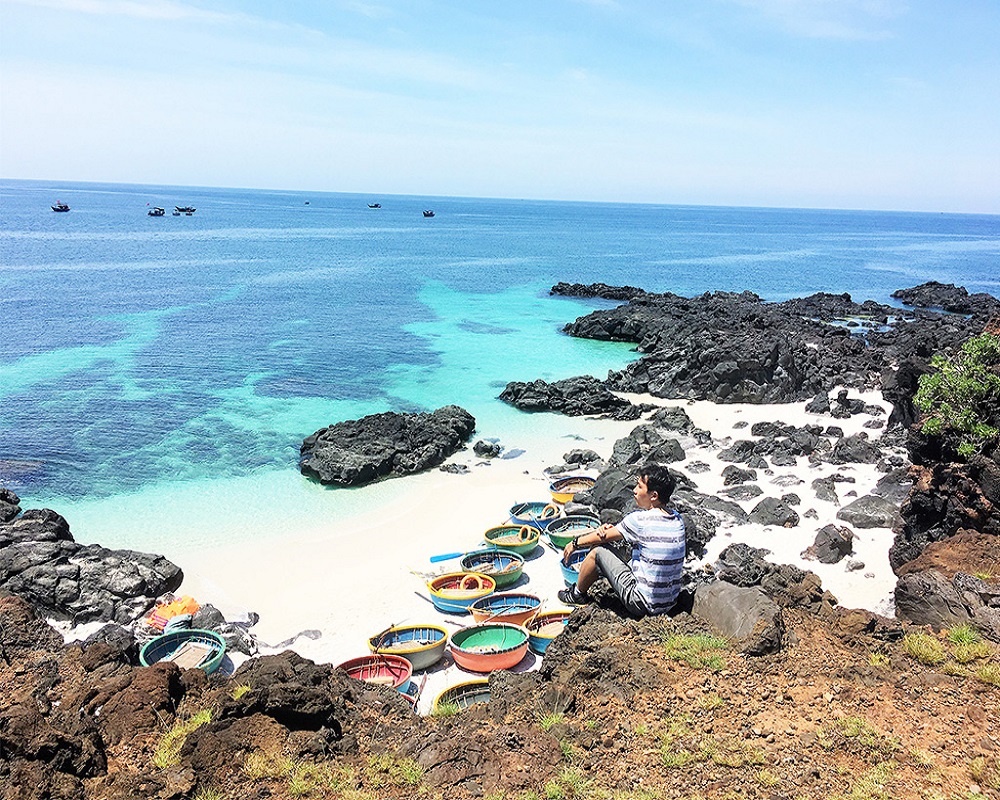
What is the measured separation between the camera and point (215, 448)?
26.7m

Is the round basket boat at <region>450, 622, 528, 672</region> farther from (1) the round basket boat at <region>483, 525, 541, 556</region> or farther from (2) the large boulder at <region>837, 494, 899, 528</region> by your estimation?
(2) the large boulder at <region>837, 494, 899, 528</region>

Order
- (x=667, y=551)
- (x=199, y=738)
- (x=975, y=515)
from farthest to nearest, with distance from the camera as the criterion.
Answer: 1. (x=975, y=515)
2. (x=667, y=551)
3. (x=199, y=738)

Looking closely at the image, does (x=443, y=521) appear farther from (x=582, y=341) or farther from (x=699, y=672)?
(x=582, y=341)

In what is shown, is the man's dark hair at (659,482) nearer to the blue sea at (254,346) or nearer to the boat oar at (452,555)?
the boat oar at (452,555)

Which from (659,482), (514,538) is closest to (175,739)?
(659,482)

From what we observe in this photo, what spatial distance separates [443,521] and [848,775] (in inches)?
591

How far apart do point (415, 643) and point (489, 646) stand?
4.91ft

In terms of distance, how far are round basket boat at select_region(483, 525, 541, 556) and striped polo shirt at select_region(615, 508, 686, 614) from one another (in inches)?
331

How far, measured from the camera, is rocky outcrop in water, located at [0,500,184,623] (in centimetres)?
1545

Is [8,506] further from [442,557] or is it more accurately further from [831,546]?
[831,546]

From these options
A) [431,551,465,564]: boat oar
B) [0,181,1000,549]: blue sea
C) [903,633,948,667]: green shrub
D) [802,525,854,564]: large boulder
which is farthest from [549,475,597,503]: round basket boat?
[903,633,948,667]: green shrub

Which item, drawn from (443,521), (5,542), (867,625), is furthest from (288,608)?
(867,625)

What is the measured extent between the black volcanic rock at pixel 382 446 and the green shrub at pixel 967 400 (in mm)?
16072

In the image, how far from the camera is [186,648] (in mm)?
13664
